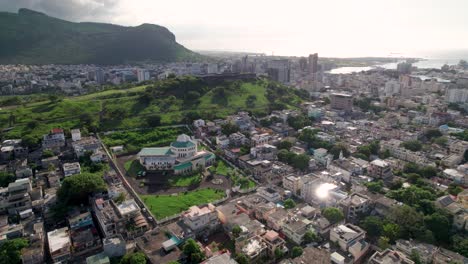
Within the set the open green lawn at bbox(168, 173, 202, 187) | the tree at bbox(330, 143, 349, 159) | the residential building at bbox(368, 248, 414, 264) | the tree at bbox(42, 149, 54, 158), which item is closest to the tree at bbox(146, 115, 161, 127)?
the tree at bbox(42, 149, 54, 158)

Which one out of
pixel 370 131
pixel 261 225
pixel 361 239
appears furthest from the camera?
pixel 370 131

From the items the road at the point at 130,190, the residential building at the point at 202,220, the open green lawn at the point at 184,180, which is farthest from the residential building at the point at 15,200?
the residential building at the point at 202,220

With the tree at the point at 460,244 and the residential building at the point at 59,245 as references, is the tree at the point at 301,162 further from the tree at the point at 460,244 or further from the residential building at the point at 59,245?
the residential building at the point at 59,245

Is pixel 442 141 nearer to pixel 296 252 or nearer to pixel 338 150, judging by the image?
pixel 338 150

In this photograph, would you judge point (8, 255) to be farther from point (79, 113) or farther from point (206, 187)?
point (79, 113)

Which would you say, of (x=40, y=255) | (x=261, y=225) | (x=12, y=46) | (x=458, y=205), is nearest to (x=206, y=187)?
(x=261, y=225)
